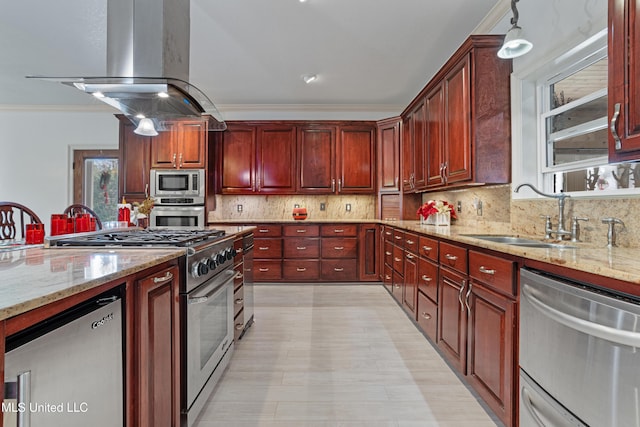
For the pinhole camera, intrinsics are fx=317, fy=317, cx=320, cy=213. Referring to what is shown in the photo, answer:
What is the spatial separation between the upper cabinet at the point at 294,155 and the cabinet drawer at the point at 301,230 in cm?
62

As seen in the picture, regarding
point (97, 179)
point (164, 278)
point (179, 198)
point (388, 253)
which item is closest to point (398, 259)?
point (388, 253)

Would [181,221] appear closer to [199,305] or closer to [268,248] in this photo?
[268,248]

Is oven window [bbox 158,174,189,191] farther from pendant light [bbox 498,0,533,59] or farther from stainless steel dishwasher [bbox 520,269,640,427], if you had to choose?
stainless steel dishwasher [bbox 520,269,640,427]

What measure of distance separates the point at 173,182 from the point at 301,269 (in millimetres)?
2212

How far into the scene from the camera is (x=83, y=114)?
17.3 feet

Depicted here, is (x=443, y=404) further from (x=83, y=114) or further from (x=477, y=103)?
(x=83, y=114)

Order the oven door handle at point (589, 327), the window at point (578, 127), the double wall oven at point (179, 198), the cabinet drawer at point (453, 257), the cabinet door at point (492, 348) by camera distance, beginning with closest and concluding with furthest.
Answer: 1. the oven door handle at point (589, 327)
2. the cabinet door at point (492, 348)
3. the window at point (578, 127)
4. the cabinet drawer at point (453, 257)
5. the double wall oven at point (179, 198)

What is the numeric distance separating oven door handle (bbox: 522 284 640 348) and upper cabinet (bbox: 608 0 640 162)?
65 cm

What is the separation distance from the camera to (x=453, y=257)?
207 cm

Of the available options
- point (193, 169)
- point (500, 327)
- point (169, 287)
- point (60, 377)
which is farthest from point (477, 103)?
point (193, 169)

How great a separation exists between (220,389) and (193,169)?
332cm

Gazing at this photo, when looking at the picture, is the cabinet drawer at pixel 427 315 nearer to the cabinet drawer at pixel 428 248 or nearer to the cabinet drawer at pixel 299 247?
the cabinet drawer at pixel 428 248

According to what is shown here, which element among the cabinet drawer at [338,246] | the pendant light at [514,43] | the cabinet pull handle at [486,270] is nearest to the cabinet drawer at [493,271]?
the cabinet pull handle at [486,270]

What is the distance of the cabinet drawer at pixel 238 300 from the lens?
2.38m
